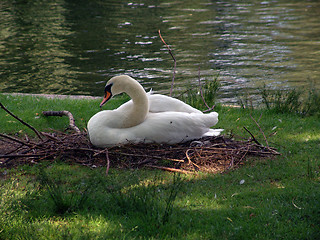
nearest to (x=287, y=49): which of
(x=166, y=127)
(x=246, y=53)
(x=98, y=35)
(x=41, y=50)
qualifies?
(x=246, y=53)

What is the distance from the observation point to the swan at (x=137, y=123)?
237 inches

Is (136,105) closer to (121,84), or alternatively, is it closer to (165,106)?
(121,84)

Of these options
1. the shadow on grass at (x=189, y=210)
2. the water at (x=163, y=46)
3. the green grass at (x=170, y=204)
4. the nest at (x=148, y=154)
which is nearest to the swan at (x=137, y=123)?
the nest at (x=148, y=154)

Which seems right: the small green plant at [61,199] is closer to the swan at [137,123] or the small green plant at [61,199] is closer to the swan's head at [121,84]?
the swan at [137,123]

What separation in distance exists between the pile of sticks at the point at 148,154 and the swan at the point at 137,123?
0.38 ft

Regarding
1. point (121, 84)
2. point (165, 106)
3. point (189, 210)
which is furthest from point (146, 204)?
point (165, 106)

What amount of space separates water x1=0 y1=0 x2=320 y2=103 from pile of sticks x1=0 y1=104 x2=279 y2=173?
4314mm

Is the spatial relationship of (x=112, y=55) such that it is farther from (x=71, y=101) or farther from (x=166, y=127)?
(x=166, y=127)

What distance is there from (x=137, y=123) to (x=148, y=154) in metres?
0.57

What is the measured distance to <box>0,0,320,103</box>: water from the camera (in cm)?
1460

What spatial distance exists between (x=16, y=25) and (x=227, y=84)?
51.8 ft

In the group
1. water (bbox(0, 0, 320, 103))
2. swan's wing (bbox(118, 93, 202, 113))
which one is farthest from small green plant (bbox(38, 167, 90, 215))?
water (bbox(0, 0, 320, 103))

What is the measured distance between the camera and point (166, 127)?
606 centimetres

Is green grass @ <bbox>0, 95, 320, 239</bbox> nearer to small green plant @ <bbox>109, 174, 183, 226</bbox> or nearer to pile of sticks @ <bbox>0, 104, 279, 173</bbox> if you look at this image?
small green plant @ <bbox>109, 174, 183, 226</bbox>
